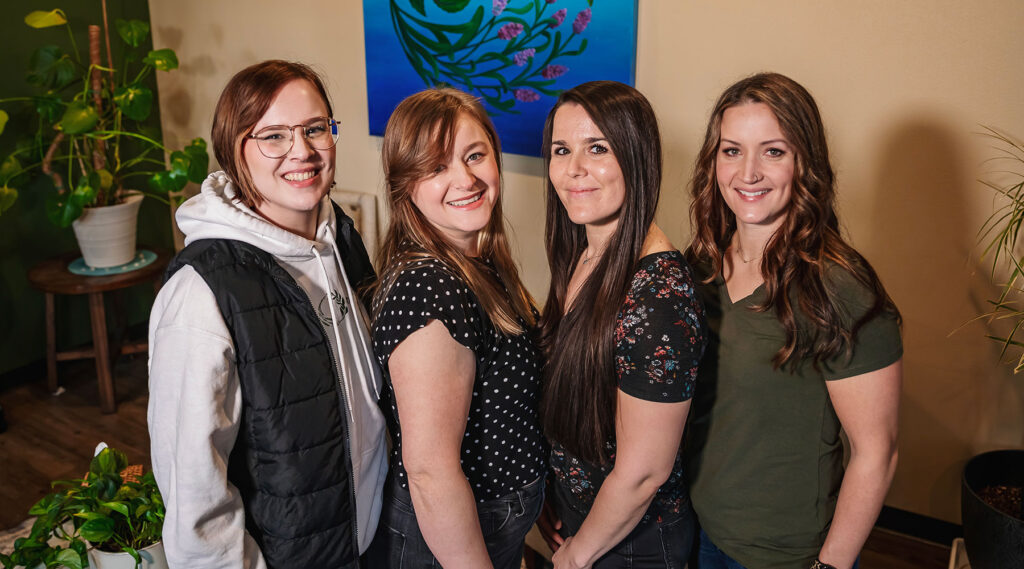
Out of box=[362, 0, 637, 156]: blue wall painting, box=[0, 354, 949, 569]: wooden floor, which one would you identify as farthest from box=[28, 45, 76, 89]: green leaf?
box=[0, 354, 949, 569]: wooden floor

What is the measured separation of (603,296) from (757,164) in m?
0.37

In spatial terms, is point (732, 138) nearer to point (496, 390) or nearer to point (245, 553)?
point (496, 390)

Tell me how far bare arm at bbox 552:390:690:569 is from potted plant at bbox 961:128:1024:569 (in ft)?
3.85

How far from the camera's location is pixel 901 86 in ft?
7.63

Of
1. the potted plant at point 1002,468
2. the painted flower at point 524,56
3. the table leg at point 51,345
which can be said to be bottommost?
the table leg at point 51,345

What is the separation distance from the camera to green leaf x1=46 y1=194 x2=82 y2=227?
3268mm

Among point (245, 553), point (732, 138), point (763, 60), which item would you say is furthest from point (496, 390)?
point (763, 60)

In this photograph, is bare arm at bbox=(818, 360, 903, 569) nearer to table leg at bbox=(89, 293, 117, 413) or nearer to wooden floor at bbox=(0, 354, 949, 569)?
wooden floor at bbox=(0, 354, 949, 569)

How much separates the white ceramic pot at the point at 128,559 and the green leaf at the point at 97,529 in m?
0.03

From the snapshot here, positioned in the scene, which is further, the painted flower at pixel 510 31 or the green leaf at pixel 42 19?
the green leaf at pixel 42 19

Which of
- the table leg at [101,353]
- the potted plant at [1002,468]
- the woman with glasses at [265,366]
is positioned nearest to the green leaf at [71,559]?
the woman with glasses at [265,366]

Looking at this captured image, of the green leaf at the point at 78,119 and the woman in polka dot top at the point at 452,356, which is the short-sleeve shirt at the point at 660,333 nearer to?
the woman in polka dot top at the point at 452,356

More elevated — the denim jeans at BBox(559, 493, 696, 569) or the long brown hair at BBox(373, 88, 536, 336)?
the long brown hair at BBox(373, 88, 536, 336)

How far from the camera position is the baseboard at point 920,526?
2.65 meters
